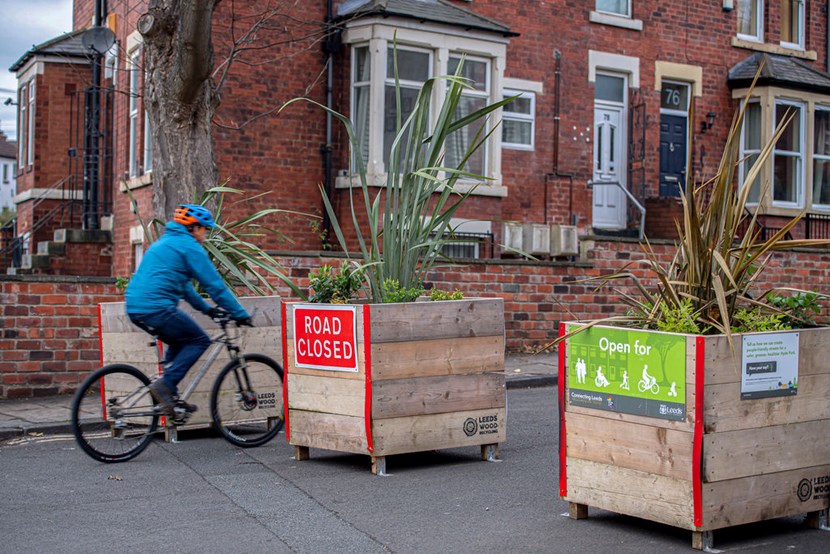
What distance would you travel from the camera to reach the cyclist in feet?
25.4

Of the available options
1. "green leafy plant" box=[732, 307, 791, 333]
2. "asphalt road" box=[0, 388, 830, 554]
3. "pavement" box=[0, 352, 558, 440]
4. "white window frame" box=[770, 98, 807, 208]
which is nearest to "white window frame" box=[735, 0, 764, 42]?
"white window frame" box=[770, 98, 807, 208]

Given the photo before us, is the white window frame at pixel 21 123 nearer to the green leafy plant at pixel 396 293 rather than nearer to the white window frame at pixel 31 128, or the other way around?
the white window frame at pixel 31 128

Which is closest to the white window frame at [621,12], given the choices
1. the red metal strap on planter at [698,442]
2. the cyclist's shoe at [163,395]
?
the cyclist's shoe at [163,395]

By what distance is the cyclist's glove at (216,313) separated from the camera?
26.6 ft

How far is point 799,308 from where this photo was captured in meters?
6.05

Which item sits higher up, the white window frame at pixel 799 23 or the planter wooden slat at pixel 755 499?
the white window frame at pixel 799 23

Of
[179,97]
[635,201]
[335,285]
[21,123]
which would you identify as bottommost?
[335,285]

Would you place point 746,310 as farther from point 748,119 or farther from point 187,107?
point 748,119

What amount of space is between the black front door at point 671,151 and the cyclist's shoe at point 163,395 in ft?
50.2

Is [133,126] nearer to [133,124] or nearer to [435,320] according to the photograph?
[133,124]

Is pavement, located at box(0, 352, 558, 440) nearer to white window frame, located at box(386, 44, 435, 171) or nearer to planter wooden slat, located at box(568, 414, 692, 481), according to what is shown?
white window frame, located at box(386, 44, 435, 171)

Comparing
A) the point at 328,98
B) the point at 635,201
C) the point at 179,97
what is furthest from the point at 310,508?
the point at 635,201

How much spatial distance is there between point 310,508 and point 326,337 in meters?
1.56

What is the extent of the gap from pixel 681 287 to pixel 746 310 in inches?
17.1
